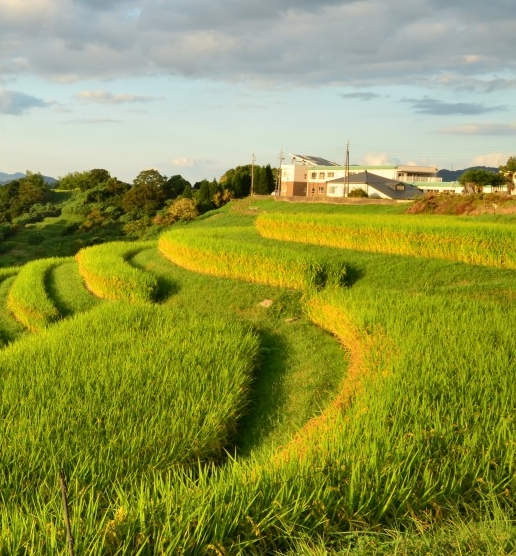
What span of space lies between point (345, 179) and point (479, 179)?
25.8 feet

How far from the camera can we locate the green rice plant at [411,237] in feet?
38.2

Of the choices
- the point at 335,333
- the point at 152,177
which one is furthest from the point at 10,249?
the point at 335,333

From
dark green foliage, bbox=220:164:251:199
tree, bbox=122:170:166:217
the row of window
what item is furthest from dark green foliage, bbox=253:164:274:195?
the row of window

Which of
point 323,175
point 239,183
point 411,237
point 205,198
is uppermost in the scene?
point 323,175

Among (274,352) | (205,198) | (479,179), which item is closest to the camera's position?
(274,352)

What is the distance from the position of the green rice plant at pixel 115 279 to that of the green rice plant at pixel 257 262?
45.0 inches

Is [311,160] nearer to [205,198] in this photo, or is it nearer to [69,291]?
[205,198]

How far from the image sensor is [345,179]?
39062 mm

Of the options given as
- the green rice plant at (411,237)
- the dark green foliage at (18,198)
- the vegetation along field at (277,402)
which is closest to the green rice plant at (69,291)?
the vegetation along field at (277,402)

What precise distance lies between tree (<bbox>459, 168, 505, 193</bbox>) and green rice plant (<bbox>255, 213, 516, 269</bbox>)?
25.9 m

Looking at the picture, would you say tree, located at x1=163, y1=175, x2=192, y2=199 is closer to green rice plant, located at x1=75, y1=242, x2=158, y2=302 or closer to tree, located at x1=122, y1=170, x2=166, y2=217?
tree, located at x1=122, y1=170, x2=166, y2=217

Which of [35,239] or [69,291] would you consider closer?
[69,291]

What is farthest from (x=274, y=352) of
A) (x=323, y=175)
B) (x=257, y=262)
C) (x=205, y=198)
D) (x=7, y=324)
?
(x=323, y=175)

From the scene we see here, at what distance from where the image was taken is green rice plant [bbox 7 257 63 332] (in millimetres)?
12547
